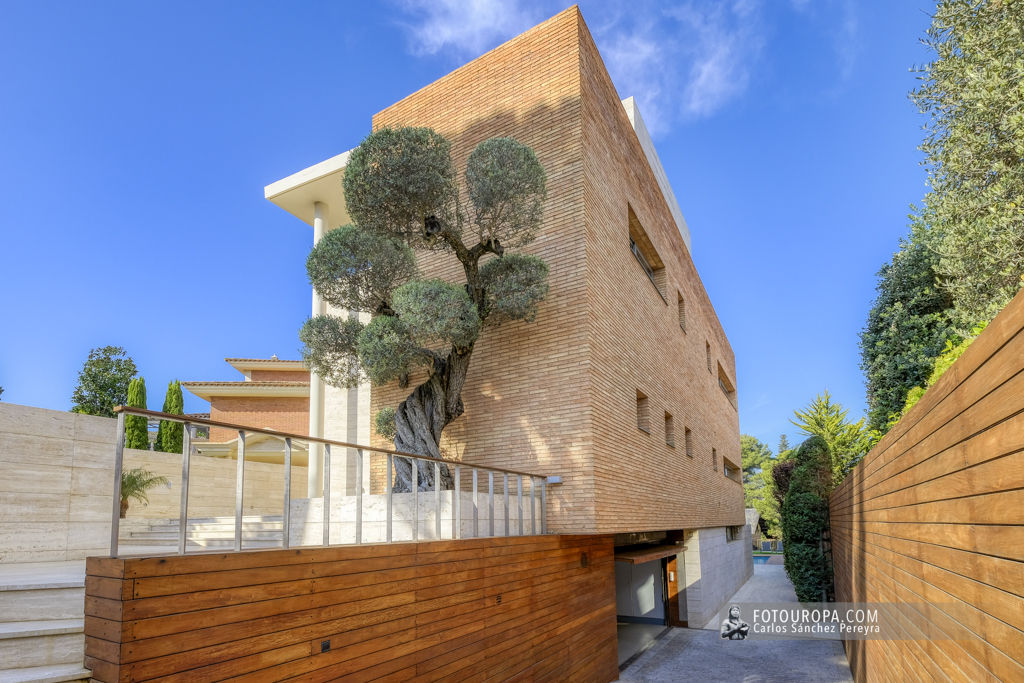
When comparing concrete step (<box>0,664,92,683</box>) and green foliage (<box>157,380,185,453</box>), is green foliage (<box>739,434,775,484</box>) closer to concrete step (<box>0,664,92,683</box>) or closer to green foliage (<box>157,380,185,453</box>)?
green foliage (<box>157,380,185,453</box>)

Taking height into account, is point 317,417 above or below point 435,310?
below

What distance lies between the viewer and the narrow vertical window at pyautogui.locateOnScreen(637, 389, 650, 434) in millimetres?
9125

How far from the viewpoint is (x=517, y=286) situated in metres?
6.98

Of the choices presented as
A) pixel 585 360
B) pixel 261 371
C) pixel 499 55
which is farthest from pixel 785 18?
pixel 261 371

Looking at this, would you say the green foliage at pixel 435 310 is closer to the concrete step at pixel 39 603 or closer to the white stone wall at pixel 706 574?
the concrete step at pixel 39 603

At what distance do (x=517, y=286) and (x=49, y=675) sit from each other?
201 inches

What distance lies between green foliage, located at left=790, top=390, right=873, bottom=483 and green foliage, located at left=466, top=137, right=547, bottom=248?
14.1 metres

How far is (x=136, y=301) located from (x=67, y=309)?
4.40 metres

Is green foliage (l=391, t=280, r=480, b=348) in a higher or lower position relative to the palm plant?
higher

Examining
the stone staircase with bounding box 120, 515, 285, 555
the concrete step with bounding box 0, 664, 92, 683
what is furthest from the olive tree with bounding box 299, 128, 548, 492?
the concrete step with bounding box 0, 664, 92, 683

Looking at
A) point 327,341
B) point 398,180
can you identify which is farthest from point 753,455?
point 398,180

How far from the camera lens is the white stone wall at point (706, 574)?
41.5ft

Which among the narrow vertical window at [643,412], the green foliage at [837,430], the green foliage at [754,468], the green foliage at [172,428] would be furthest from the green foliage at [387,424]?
the green foliage at [754,468]

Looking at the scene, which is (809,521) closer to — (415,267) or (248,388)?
(415,267)
